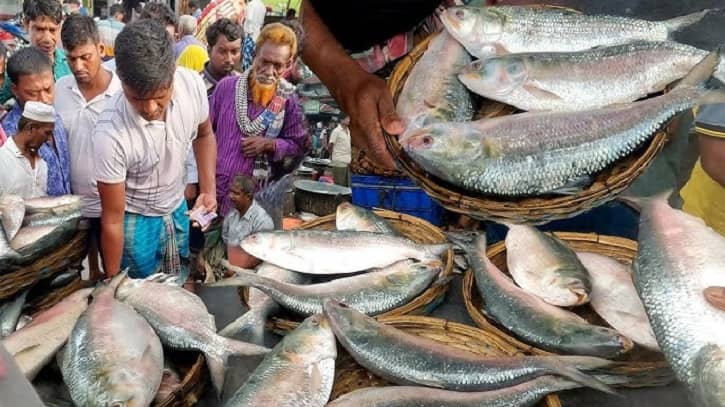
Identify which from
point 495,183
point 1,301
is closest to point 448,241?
point 495,183

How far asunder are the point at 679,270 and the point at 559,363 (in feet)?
1.21

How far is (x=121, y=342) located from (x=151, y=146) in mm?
1456

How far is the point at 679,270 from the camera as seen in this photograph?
1.55m

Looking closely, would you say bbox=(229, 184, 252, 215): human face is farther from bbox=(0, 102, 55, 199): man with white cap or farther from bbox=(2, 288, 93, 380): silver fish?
bbox=(2, 288, 93, 380): silver fish

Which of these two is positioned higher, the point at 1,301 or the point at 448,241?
the point at 448,241

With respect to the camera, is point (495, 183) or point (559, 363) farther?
point (495, 183)

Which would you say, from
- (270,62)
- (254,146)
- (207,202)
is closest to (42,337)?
(207,202)

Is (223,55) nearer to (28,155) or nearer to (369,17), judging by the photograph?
(28,155)

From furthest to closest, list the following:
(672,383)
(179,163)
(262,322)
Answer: (179,163) < (262,322) < (672,383)

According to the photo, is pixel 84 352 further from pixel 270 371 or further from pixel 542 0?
pixel 542 0

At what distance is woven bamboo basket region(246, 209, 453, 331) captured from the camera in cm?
198

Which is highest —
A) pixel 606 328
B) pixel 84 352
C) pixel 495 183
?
pixel 495 183

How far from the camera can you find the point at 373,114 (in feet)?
6.56

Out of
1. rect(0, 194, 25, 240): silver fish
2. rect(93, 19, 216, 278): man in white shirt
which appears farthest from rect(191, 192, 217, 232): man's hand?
rect(0, 194, 25, 240): silver fish
